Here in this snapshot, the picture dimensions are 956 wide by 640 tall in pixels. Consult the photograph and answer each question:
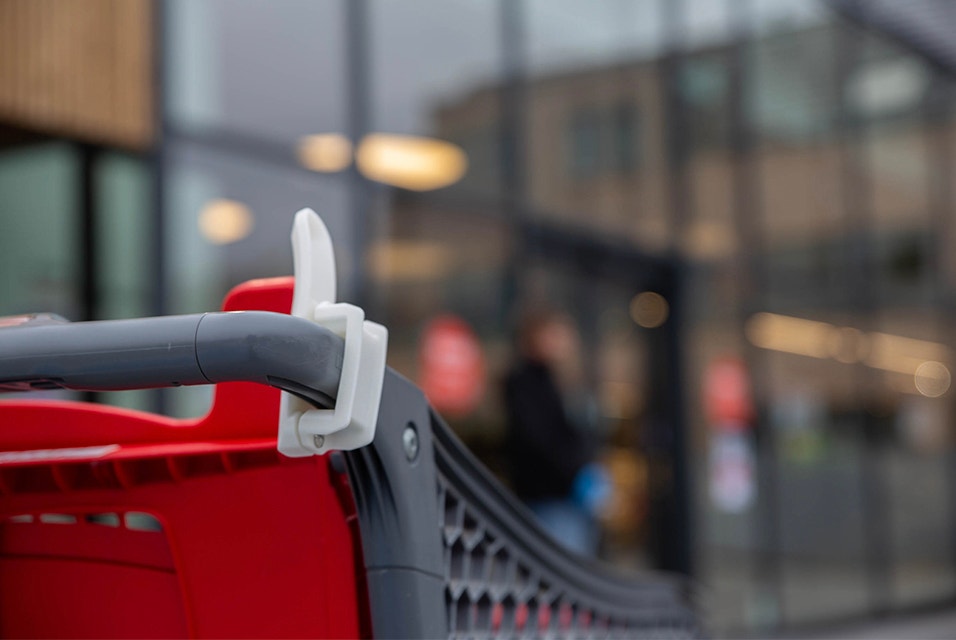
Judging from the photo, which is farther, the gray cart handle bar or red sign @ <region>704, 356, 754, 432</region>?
red sign @ <region>704, 356, 754, 432</region>

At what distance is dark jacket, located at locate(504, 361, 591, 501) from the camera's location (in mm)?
5410

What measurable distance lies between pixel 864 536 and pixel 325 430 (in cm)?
939

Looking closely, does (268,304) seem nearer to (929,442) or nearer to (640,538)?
(640,538)

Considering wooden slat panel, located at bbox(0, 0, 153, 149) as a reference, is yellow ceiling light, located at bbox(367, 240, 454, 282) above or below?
below

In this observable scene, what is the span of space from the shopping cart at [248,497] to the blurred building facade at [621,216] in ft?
9.94

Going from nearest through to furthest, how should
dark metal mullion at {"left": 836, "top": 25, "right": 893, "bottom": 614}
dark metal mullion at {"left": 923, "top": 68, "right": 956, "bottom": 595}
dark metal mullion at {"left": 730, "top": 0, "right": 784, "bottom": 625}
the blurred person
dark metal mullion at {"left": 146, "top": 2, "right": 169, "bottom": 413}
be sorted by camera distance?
1. dark metal mullion at {"left": 146, "top": 2, "right": 169, "bottom": 413}
2. the blurred person
3. dark metal mullion at {"left": 730, "top": 0, "right": 784, "bottom": 625}
4. dark metal mullion at {"left": 836, "top": 25, "right": 893, "bottom": 614}
5. dark metal mullion at {"left": 923, "top": 68, "right": 956, "bottom": 595}

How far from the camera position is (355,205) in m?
5.49

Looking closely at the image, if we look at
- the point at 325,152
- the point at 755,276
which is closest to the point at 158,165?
the point at 325,152

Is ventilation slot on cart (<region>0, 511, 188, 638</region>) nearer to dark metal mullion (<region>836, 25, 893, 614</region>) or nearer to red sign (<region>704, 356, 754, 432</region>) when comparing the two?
red sign (<region>704, 356, 754, 432</region>)

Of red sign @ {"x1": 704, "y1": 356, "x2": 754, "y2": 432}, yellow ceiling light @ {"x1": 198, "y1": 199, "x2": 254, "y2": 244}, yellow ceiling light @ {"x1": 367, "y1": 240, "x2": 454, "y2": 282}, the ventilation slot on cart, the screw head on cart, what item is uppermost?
yellow ceiling light @ {"x1": 198, "y1": 199, "x2": 254, "y2": 244}

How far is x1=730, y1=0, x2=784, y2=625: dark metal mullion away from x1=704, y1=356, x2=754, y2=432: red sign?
0.08 metres

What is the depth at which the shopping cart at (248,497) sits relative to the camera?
1071 mm

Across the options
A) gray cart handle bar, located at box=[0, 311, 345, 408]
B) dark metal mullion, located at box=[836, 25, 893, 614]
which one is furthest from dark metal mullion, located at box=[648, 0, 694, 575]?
gray cart handle bar, located at box=[0, 311, 345, 408]

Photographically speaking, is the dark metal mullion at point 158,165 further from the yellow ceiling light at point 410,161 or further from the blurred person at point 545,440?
the blurred person at point 545,440
